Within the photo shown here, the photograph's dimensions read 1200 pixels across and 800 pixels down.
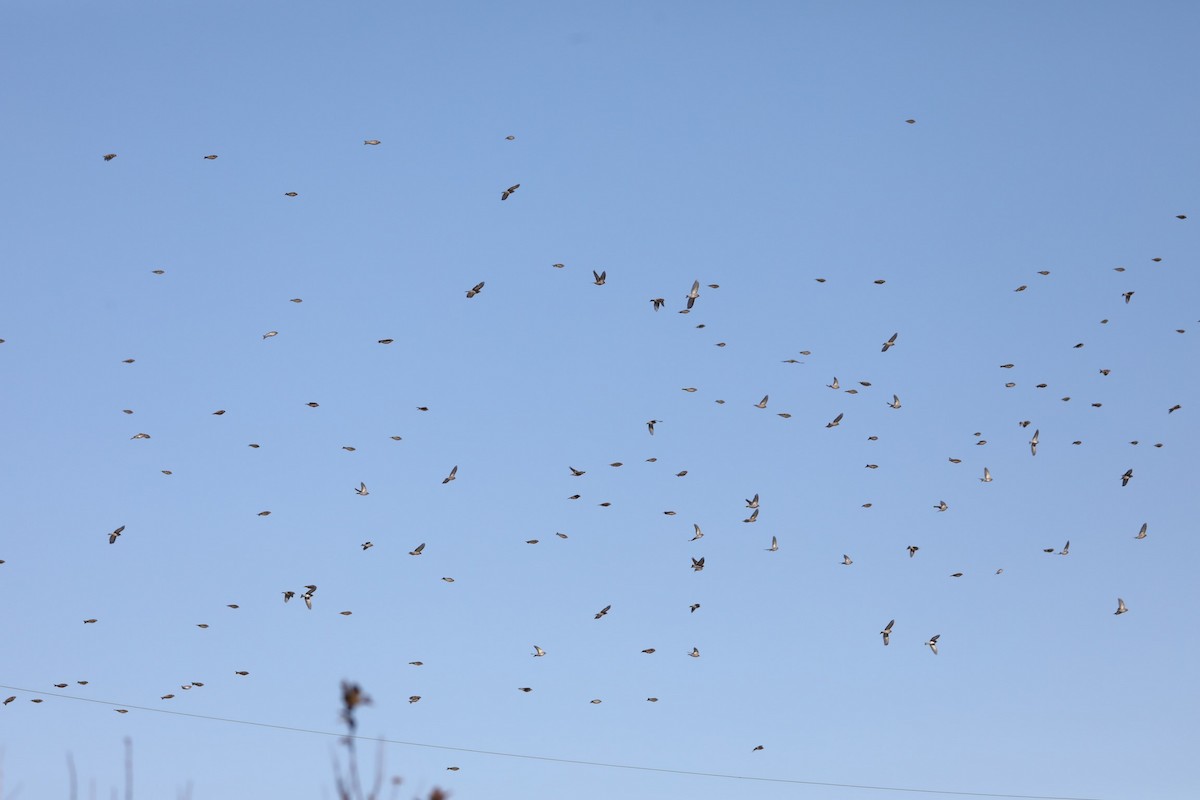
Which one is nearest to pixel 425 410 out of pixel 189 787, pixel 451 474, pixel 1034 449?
pixel 451 474

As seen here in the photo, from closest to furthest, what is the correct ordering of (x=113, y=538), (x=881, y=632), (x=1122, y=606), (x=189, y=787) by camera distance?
(x=189, y=787), (x=113, y=538), (x=881, y=632), (x=1122, y=606)

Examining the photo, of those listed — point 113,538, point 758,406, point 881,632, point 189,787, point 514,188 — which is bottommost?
point 189,787

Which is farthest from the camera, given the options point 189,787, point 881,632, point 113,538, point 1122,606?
point 1122,606

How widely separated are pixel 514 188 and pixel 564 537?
13.7 metres

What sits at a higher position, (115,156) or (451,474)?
(115,156)

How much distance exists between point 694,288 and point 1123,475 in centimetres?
1749

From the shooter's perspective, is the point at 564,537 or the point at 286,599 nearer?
the point at 286,599

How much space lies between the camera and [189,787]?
1457cm

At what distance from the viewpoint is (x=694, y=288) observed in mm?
48312

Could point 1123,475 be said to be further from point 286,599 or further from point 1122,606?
point 286,599

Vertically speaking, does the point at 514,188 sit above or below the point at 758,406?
above

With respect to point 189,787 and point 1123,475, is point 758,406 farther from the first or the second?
point 189,787

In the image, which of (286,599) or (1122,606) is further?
(1122,606)

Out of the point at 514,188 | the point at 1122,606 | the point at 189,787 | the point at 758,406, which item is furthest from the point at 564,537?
the point at 189,787
